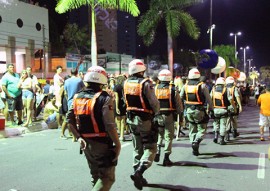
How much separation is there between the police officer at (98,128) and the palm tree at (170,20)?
17946 millimetres

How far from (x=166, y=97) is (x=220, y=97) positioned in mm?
2943

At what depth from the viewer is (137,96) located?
19.2ft

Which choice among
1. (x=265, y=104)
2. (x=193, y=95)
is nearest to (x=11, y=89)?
(x=193, y=95)

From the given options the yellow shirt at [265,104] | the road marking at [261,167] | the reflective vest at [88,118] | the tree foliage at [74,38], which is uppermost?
the tree foliage at [74,38]

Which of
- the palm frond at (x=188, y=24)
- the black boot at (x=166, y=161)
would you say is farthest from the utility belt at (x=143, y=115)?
the palm frond at (x=188, y=24)

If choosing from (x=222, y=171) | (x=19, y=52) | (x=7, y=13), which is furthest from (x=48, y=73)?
(x=222, y=171)

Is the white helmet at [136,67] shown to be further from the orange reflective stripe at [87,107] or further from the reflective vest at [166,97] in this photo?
the orange reflective stripe at [87,107]

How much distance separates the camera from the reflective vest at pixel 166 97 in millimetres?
7531

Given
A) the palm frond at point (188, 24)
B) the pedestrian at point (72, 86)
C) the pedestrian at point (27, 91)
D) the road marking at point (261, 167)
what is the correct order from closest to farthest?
the road marking at point (261, 167)
the pedestrian at point (72, 86)
the pedestrian at point (27, 91)
the palm frond at point (188, 24)

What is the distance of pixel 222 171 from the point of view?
6.80m

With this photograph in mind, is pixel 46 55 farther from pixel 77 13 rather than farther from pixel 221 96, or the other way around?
pixel 77 13

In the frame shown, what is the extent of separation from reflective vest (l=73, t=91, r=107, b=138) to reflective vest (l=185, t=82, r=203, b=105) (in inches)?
178

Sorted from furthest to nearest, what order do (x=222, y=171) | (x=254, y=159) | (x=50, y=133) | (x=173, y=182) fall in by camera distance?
(x=50, y=133), (x=254, y=159), (x=222, y=171), (x=173, y=182)

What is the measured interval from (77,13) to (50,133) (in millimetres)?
150949
